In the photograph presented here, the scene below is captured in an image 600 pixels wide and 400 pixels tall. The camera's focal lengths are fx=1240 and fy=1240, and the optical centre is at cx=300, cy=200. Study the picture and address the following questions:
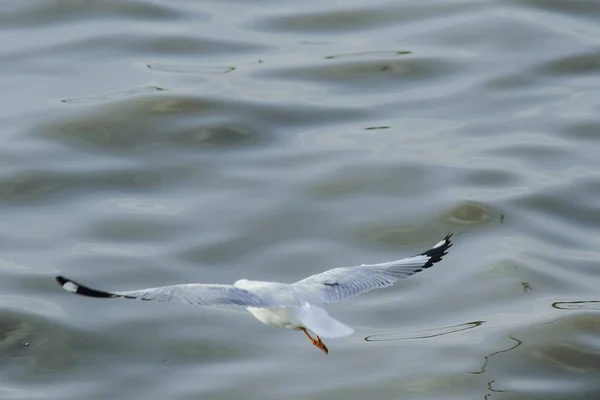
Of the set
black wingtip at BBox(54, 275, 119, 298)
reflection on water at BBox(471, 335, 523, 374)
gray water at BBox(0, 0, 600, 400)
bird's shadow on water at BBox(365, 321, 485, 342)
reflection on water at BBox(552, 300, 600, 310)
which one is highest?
black wingtip at BBox(54, 275, 119, 298)

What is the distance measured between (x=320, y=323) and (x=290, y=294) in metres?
0.24

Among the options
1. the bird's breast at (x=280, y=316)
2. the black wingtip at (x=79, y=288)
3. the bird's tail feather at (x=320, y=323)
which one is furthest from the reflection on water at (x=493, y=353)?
the black wingtip at (x=79, y=288)

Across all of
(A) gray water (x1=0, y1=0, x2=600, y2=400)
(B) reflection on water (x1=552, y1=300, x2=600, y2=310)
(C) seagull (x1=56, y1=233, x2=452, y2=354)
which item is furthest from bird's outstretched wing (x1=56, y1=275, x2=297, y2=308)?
(B) reflection on water (x1=552, y1=300, x2=600, y2=310)

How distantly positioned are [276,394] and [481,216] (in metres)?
2.24

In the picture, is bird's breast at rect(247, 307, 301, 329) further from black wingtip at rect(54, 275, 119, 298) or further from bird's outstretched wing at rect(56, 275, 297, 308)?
black wingtip at rect(54, 275, 119, 298)

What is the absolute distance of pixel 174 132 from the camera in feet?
29.1

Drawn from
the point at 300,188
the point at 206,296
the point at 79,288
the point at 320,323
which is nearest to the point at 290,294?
the point at 320,323

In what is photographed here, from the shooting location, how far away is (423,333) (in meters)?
6.61

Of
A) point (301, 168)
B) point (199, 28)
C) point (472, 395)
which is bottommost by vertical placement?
point (472, 395)

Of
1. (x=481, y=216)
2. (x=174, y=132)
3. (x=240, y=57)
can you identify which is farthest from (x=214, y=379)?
(x=240, y=57)

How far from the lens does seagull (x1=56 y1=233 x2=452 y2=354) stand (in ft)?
14.9

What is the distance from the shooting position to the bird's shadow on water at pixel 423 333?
21.5ft

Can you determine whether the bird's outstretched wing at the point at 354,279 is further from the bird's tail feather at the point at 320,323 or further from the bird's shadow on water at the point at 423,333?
the bird's shadow on water at the point at 423,333

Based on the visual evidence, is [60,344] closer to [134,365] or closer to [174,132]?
[134,365]
